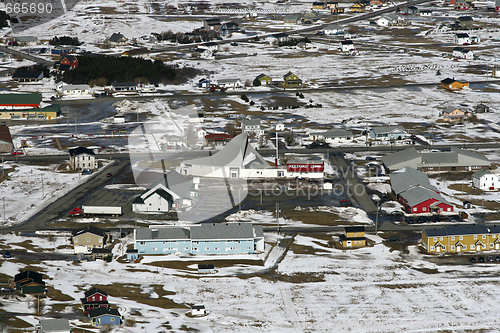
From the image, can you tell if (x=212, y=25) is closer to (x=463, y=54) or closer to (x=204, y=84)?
(x=204, y=84)

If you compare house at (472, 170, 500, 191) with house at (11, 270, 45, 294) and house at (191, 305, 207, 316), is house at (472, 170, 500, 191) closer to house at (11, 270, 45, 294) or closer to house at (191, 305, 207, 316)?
house at (191, 305, 207, 316)

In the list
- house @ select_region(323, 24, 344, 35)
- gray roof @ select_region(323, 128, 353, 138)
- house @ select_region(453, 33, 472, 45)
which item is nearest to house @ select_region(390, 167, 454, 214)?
gray roof @ select_region(323, 128, 353, 138)

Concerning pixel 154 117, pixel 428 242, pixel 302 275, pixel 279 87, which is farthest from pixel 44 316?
pixel 279 87

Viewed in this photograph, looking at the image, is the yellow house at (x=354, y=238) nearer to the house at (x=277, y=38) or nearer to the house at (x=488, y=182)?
the house at (x=488, y=182)

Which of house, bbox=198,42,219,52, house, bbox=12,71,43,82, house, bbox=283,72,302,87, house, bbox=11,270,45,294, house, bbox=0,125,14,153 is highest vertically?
house, bbox=198,42,219,52

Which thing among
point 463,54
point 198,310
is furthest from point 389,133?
point 463,54

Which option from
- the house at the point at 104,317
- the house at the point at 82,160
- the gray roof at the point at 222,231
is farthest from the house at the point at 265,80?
the house at the point at 104,317
